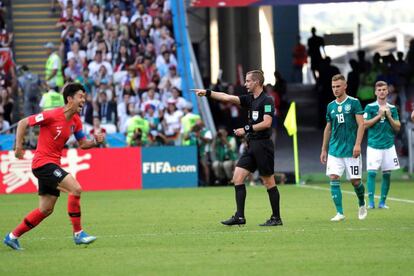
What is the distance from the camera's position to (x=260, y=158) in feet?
51.6

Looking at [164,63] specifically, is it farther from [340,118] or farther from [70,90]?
[70,90]

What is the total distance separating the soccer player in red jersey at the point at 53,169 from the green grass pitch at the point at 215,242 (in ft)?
0.93

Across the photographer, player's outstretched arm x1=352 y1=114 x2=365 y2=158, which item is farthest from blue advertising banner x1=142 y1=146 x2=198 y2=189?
player's outstretched arm x1=352 y1=114 x2=365 y2=158

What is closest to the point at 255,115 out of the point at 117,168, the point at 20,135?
the point at 20,135

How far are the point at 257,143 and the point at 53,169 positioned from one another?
3.39 meters

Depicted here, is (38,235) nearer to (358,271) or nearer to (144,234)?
(144,234)

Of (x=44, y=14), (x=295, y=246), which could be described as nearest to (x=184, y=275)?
(x=295, y=246)

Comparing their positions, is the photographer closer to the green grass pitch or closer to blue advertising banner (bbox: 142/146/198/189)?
blue advertising banner (bbox: 142/146/198/189)

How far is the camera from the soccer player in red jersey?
44.4 feet

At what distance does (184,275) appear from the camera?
1094 centimetres

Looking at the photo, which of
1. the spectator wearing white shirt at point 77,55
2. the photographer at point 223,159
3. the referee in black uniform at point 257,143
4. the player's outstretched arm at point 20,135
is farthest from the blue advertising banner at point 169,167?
the player's outstretched arm at point 20,135

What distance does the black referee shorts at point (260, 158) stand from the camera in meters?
15.7

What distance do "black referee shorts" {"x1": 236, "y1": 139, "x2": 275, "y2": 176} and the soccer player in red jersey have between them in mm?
2750

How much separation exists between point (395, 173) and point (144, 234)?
15267 millimetres
